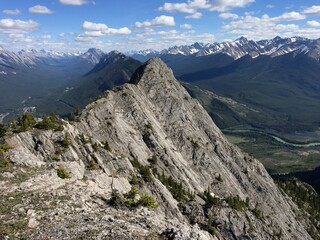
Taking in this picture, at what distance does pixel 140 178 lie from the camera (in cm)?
8006

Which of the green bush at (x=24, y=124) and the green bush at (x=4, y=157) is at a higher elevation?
the green bush at (x=24, y=124)

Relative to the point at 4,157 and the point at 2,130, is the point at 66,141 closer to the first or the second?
the point at 2,130

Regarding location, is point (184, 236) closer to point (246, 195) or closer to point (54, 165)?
point (54, 165)

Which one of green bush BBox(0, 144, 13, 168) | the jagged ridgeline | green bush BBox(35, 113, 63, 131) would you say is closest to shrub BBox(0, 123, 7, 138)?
the jagged ridgeline

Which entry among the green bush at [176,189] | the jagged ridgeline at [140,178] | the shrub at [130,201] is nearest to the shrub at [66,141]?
the jagged ridgeline at [140,178]

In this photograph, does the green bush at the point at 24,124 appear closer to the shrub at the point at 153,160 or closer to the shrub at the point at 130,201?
the shrub at the point at 130,201

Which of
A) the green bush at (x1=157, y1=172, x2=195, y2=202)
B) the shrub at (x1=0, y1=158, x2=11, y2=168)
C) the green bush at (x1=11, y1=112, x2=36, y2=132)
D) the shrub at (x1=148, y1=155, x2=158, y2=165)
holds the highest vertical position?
the green bush at (x1=11, y1=112, x2=36, y2=132)

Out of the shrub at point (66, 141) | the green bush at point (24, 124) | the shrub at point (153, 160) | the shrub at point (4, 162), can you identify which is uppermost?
the green bush at point (24, 124)

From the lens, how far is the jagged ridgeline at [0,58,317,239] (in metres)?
37.5

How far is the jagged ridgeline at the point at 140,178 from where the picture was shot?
1478 inches

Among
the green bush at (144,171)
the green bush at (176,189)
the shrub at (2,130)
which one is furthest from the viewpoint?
the green bush at (176,189)

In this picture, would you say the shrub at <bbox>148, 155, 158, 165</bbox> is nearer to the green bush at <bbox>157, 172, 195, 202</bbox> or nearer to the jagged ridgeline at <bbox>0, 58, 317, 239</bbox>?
the jagged ridgeline at <bbox>0, 58, 317, 239</bbox>

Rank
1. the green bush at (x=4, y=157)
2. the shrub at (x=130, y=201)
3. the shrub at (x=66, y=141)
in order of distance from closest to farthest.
Answer: the shrub at (x=130, y=201)
the green bush at (x=4, y=157)
the shrub at (x=66, y=141)

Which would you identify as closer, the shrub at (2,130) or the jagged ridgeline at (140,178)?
the jagged ridgeline at (140,178)
